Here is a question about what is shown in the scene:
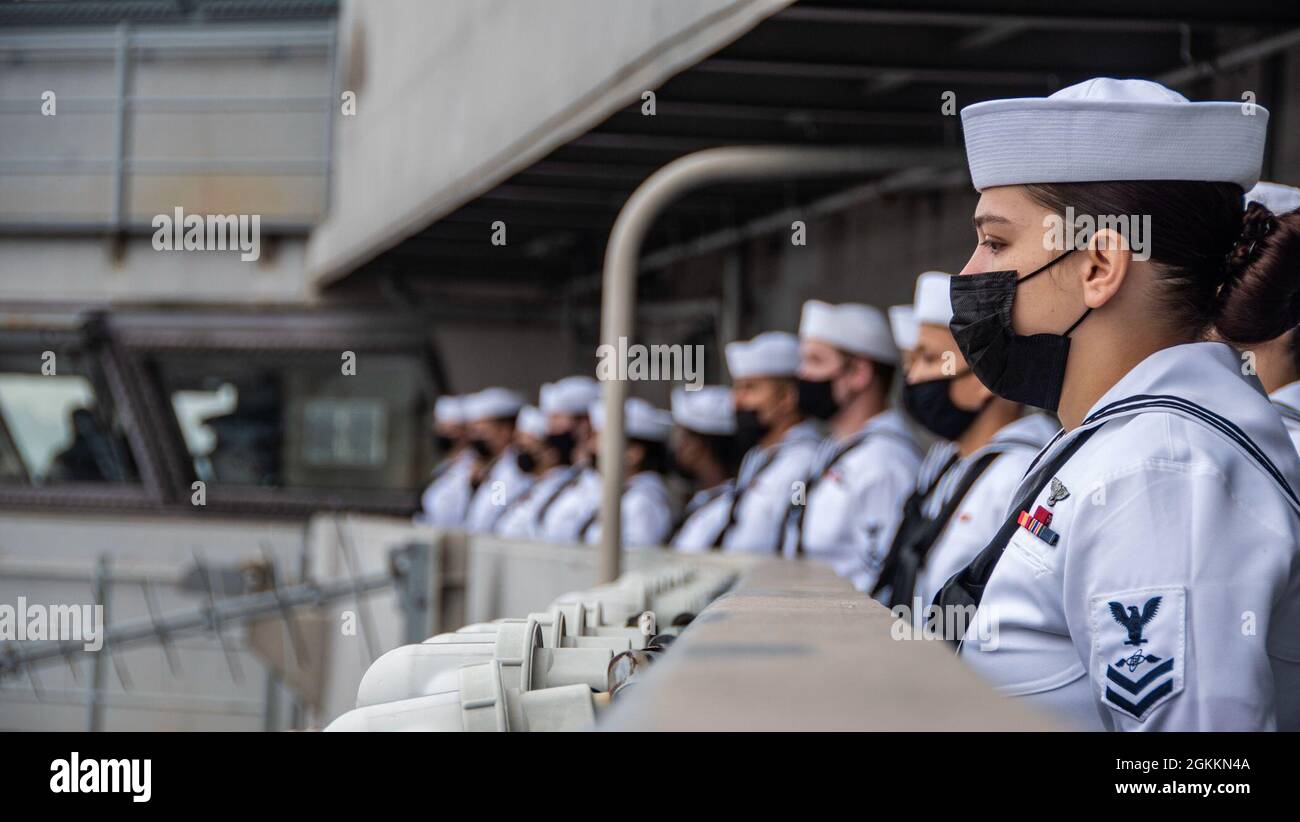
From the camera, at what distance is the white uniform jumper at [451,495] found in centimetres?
1174

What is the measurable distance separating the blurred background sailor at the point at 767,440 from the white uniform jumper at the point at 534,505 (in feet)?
7.89

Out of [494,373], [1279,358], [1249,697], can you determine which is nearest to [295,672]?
[494,373]

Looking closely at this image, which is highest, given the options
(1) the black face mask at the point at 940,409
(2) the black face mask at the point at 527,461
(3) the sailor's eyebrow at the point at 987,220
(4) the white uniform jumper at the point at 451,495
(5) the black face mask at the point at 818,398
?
(3) the sailor's eyebrow at the point at 987,220

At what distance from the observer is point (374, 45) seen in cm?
1073

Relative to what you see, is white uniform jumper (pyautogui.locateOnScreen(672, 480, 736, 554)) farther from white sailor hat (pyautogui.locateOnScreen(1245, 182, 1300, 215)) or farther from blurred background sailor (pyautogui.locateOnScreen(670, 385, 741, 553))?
white sailor hat (pyautogui.locateOnScreen(1245, 182, 1300, 215))

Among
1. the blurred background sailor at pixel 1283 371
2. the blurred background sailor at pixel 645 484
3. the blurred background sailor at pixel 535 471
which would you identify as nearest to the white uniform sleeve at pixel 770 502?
the blurred background sailor at pixel 645 484

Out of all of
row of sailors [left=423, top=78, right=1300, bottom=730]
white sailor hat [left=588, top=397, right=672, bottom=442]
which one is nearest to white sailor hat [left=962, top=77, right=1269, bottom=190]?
row of sailors [left=423, top=78, right=1300, bottom=730]

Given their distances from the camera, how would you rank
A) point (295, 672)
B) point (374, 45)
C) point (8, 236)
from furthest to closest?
point (8, 236) → point (295, 672) → point (374, 45)

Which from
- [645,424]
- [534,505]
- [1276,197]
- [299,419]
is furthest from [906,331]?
[299,419]

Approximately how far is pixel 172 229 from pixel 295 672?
13.9 feet

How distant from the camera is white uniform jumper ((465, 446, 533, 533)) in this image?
10328mm

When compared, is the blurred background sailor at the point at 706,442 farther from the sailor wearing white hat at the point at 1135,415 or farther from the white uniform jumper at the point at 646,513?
the sailor wearing white hat at the point at 1135,415

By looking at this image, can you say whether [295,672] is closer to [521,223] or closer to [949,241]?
[521,223]
